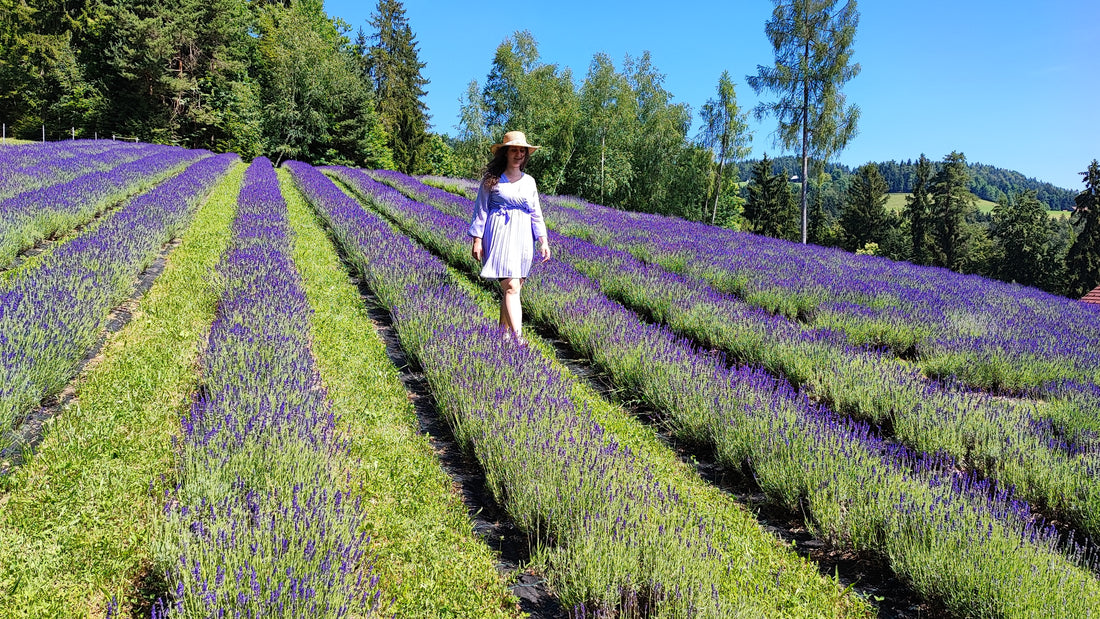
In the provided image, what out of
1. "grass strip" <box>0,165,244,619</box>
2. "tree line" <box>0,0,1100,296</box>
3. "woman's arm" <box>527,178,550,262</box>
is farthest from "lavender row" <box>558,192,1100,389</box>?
"tree line" <box>0,0,1100,296</box>

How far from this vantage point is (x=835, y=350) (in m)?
4.77

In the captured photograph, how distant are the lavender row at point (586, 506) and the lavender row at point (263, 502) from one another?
68 centimetres

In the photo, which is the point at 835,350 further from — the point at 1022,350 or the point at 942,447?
the point at 1022,350

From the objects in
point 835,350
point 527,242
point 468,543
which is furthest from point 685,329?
point 468,543

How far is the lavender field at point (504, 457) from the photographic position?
1.95 meters

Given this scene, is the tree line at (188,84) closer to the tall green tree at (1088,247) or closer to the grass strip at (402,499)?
the grass strip at (402,499)

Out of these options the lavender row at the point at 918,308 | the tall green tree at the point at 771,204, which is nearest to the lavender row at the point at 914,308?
the lavender row at the point at 918,308

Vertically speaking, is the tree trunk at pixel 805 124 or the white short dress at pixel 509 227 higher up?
the tree trunk at pixel 805 124

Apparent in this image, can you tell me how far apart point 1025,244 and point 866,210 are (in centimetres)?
1697

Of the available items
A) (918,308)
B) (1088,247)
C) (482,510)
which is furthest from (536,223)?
(1088,247)

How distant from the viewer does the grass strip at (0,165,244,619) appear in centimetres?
188

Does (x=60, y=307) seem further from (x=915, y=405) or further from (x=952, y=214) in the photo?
(x=952, y=214)

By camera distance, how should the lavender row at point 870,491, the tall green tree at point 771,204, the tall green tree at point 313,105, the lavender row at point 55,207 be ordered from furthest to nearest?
1. the tall green tree at point 771,204
2. the tall green tree at point 313,105
3. the lavender row at point 55,207
4. the lavender row at point 870,491

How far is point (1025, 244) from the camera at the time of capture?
4828 centimetres
